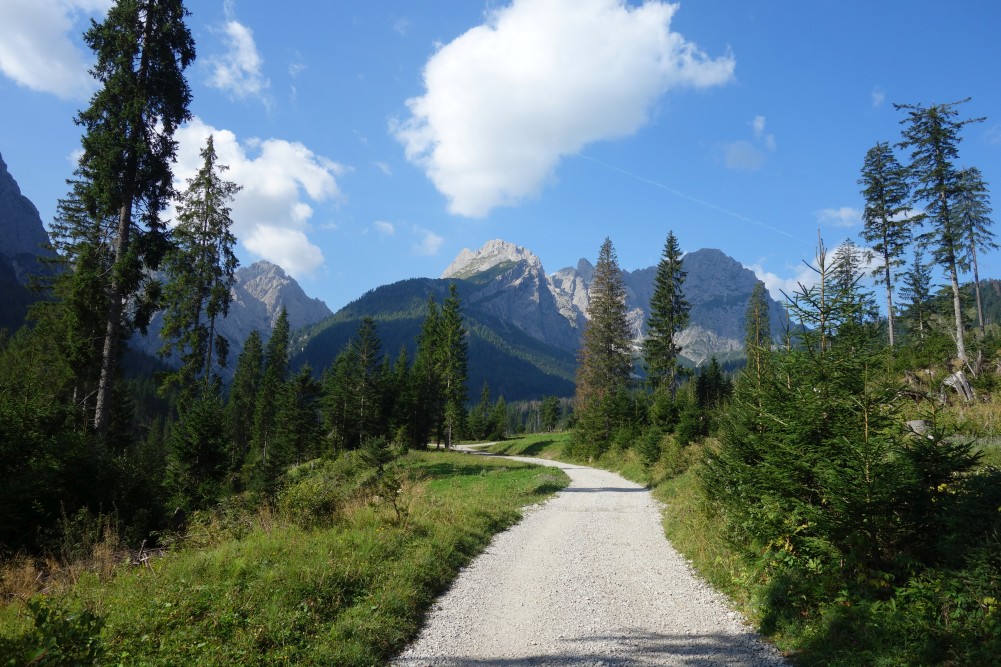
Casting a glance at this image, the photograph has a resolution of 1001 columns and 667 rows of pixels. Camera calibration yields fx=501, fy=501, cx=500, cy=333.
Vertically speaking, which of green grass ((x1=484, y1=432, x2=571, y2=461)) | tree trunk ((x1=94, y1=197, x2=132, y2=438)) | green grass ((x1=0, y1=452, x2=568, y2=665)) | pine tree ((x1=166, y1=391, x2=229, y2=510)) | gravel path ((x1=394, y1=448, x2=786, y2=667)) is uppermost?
tree trunk ((x1=94, y1=197, x2=132, y2=438))

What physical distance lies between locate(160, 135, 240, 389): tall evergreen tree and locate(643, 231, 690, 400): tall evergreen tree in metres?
30.3

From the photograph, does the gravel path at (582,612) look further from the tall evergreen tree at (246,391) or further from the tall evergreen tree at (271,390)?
the tall evergreen tree at (246,391)

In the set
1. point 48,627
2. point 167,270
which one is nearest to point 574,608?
point 48,627

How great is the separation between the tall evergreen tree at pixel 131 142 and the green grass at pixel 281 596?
9.73 meters

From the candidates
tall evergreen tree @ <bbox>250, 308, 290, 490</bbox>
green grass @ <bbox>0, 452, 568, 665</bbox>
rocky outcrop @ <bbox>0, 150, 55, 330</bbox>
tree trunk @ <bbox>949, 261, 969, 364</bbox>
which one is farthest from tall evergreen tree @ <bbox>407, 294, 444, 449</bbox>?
rocky outcrop @ <bbox>0, 150, 55, 330</bbox>

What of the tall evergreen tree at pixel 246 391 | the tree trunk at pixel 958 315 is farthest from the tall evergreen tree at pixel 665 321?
the tall evergreen tree at pixel 246 391

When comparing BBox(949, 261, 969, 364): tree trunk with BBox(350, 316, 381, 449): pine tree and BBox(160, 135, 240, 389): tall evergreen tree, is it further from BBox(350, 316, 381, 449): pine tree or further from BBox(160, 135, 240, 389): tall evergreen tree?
BBox(350, 316, 381, 449): pine tree

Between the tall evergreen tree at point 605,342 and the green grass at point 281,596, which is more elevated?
the tall evergreen tree at point 605,342

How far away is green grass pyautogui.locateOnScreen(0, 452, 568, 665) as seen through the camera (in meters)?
5.36

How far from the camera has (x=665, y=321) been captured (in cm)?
4091

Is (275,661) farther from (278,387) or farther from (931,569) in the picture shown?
(278,387)

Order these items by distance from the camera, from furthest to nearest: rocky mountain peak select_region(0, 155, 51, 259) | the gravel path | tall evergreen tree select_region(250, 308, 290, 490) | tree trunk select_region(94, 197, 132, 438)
→ 1. rocky mountain peak select_region(0, 155, 51, 259)
2. tall evergreen tree select_region(250, 308, 290, 490)
3. tree trunk select_region(94, 197, 132, 438)
4. the gravel path

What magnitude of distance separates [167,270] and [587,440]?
102 ft

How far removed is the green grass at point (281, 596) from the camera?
5.36 metres
